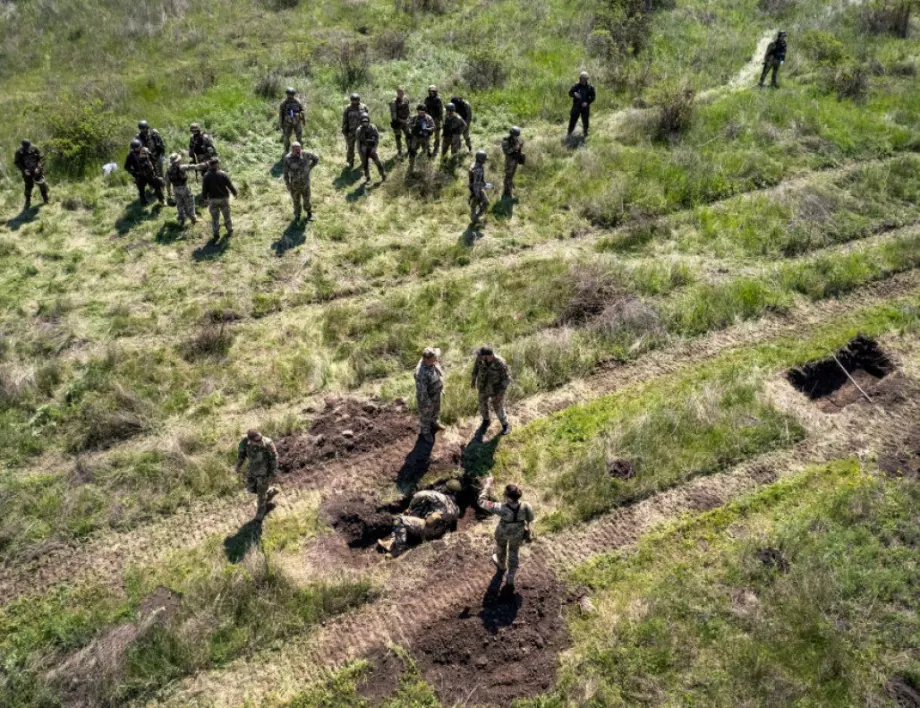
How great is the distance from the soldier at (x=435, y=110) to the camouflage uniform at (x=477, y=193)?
3.23 metres

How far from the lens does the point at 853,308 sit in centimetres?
1355

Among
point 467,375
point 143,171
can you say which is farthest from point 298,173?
point 467,375

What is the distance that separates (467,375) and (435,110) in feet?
29.8

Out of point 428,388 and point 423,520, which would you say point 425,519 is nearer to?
point 423,520

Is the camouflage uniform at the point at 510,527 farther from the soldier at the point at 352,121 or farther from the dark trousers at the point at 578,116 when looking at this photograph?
the dark trousers at the point at 578,116

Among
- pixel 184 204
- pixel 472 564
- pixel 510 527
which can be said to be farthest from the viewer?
pixel 184 204

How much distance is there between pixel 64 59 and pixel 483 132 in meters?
14.3

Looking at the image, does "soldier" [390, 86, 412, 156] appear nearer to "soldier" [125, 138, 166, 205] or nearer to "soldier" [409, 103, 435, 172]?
"soldier" [409, 103, 435, 172]

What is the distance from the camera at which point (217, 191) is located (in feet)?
48.3

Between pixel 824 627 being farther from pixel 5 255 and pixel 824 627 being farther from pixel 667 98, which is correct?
pixel 5 255

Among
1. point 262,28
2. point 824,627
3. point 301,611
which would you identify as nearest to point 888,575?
point 824,627

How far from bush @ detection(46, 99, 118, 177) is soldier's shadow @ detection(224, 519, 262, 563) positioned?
1241 centimetres

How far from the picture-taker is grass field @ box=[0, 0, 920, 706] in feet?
26.9

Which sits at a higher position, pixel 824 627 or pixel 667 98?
pixel 667 98
